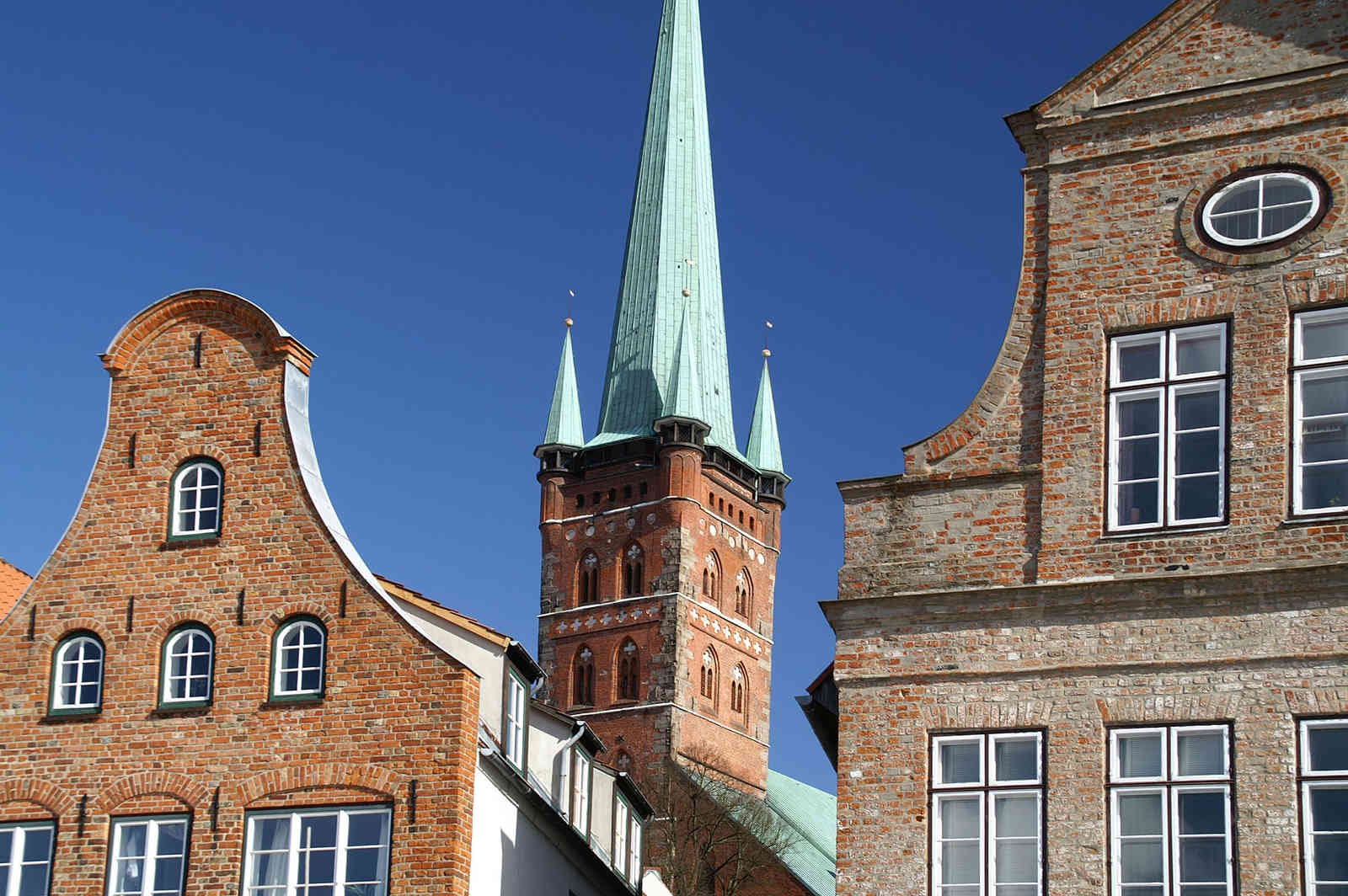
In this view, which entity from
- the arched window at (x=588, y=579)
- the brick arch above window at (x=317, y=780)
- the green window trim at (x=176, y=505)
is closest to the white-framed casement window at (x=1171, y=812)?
the brick arch above window at (x=317, y=780)

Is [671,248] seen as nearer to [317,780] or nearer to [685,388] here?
[685,388]

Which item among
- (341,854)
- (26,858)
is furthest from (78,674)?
(341,854)

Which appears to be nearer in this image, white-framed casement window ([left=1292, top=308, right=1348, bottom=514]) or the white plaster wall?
white-framed casement window ([left=1292, top=308, right=1348, bottom=514])

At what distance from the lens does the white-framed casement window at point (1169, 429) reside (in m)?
20.6

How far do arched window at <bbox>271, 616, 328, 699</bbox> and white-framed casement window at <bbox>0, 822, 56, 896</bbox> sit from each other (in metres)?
3.10

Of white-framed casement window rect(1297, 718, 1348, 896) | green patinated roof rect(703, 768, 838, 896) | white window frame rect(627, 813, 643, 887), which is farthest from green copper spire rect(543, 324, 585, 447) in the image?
white-framed casement window rect(1297, 718, 1348, 896)

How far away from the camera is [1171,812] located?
770 inches

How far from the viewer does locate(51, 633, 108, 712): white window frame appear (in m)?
24.4

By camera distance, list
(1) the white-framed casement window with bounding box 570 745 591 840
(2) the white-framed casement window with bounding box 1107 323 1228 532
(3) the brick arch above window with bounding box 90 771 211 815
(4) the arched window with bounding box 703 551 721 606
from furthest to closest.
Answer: (4) the arched window with bounding box 703 551 721 606 → (1) the white-framed casement window with bounding box 570 745 591 840 → (3) the brick arch above window with bounding box 90 771 211 815 → (2) the white-framed casement window with bounding box 1107 323 1228 532

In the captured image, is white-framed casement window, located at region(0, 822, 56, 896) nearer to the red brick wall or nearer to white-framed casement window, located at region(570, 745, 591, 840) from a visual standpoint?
the red brick wall

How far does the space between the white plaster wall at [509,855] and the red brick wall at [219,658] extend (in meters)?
0.96

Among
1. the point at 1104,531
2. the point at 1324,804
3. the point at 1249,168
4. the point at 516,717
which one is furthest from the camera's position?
the point at 516,717

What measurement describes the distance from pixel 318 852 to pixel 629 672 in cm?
7324

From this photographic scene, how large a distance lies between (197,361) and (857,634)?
9.34m
